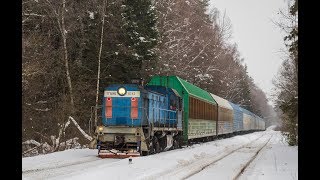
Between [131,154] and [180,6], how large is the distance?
2926 centimetres

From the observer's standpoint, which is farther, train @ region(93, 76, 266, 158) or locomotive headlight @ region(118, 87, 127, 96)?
locomotive headlight @ region(118, 87, 127, 96)

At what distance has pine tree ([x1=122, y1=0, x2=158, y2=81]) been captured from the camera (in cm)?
2791

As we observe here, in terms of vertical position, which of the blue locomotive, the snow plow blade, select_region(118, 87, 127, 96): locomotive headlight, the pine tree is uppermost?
the pine tree

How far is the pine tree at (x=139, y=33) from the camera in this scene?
2791 centimetres

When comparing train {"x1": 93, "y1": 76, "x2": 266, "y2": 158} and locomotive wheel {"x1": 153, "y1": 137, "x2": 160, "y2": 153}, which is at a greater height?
train {"x1": 93, "y1": 76, "x2": 266, "y2": 158}

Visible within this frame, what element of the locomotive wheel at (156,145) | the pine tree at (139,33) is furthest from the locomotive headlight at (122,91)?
the pine tree at (139,33)

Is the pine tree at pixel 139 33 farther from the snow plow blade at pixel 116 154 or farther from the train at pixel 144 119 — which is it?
the snow plow blade at pixel 116 154

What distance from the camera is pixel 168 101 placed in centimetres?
2055

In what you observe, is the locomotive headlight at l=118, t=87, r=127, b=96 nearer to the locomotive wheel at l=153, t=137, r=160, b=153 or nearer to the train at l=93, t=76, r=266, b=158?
the train at l=93, t=76, r=266, b=158

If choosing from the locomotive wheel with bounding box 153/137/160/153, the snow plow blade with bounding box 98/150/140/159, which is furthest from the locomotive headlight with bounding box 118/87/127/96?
the locomotive wheel with bounding box 153/137/160/153

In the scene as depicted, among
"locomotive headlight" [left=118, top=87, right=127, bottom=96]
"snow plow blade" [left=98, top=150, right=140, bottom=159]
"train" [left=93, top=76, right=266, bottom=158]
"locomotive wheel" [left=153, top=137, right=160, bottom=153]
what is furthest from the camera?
"locomotive wheel" [left=153, top=137, right=160, bottom=153]

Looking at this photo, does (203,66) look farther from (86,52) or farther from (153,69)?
(86,52)

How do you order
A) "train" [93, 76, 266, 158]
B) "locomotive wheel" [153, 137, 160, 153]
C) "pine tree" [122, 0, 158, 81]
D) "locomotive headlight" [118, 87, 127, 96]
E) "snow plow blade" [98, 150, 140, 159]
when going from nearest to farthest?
"snow plow blade" [98, 150, 140, 159], "train" [93, 76, 266, 158], "locomotive headlight" [118, 87, 127, 96], "locomotive wheel" [153, 137, 160, 153], "pine tree" [122, 0, 158, 81]

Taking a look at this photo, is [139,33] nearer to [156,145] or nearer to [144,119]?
[156,145]
